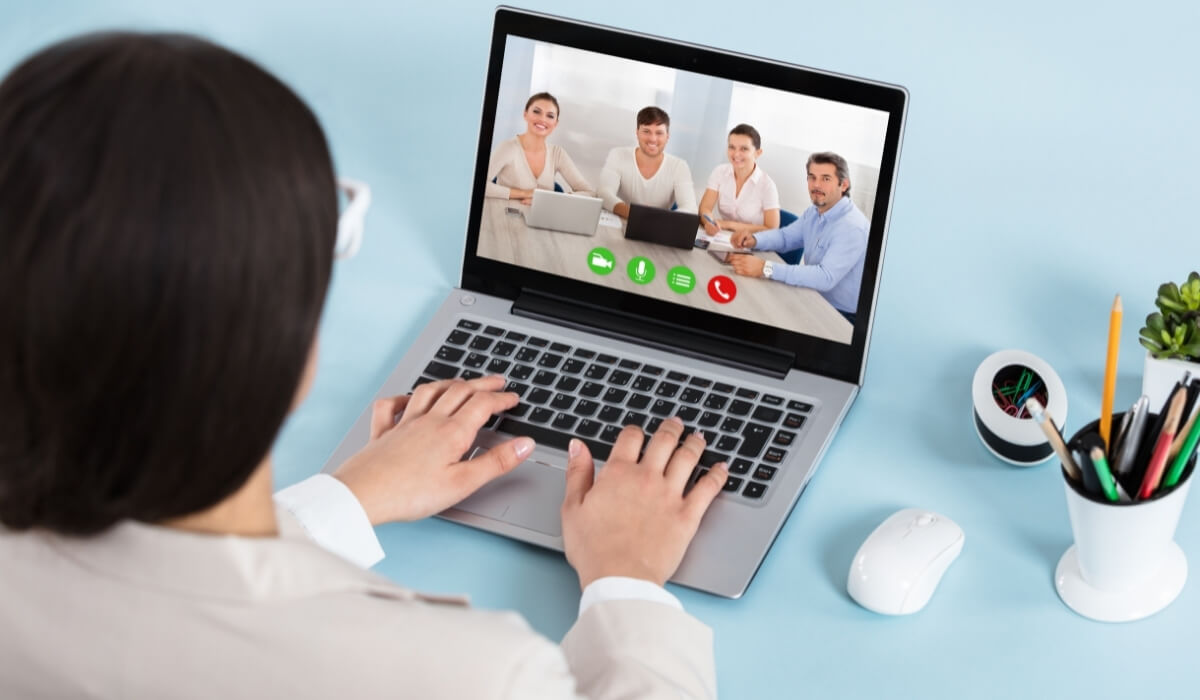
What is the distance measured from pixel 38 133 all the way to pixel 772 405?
74cm

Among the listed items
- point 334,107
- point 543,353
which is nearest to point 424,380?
point 543,353

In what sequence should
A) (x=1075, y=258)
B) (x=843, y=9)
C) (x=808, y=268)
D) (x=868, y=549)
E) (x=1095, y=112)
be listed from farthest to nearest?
1. (x=843, y=9)
2. (x=1095, y=112)
3. (x=1075, y=258)
4. (x=808, y=268)
5. (x=868, y=549)

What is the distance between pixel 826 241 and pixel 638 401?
0.22 m

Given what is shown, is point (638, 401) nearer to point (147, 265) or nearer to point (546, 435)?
point (546, 435)

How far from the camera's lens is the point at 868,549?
3.12 feet

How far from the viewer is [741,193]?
1.10 m

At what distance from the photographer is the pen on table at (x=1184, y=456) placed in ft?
2.84

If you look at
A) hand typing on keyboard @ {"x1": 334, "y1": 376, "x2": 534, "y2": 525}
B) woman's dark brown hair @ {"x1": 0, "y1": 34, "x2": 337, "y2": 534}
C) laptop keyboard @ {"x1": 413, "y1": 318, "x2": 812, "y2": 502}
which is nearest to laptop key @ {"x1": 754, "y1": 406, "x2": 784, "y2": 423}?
laptop keyboard @ {"x1": 413, "y1": 318, "x2": 812, "y2": 502}

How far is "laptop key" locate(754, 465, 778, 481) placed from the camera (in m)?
1.03

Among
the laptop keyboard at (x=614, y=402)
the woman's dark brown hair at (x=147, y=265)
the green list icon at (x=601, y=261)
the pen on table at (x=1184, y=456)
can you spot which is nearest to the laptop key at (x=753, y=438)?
the laptop keyboard at (x=614, y=402)

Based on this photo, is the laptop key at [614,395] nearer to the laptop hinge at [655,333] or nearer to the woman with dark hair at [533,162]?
the laptop hinge at [655,333]

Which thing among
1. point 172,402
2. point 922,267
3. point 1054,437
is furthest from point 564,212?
point 172,402

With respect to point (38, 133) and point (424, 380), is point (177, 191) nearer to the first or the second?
point (38, 133)

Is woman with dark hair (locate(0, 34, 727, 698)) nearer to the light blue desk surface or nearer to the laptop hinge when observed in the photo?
the light blue desk surface
